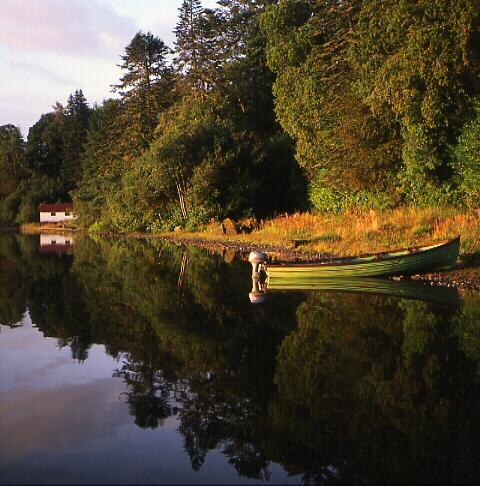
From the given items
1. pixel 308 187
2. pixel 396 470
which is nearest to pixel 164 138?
pixel 308 187

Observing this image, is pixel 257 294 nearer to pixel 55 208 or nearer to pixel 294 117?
pixel 294 117

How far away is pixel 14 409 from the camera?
8352mm

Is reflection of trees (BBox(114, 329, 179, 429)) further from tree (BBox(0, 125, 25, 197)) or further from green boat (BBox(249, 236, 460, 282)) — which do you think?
tree (BBox(0, 125, 25, 197))

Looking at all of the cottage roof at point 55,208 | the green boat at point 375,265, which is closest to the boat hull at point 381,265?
the green boat at point 375,265

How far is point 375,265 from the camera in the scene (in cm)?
1870

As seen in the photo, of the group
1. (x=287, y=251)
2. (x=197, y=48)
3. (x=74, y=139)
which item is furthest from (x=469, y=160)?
(x=74, y=139)

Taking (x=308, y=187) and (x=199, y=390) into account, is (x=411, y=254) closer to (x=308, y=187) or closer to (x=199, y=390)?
(x=199, y=390)

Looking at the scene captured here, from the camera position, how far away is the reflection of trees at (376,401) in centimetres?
643

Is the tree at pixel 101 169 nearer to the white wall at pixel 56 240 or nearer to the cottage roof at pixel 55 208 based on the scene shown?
the white wall at pixel 56 240

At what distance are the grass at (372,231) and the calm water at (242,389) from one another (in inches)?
274

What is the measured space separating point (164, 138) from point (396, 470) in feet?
139

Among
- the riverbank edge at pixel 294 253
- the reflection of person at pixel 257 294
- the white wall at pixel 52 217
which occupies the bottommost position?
the reflection of person at pixel 257 294

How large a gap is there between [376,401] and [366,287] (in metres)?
9.99

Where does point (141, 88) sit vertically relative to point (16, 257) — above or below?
above
